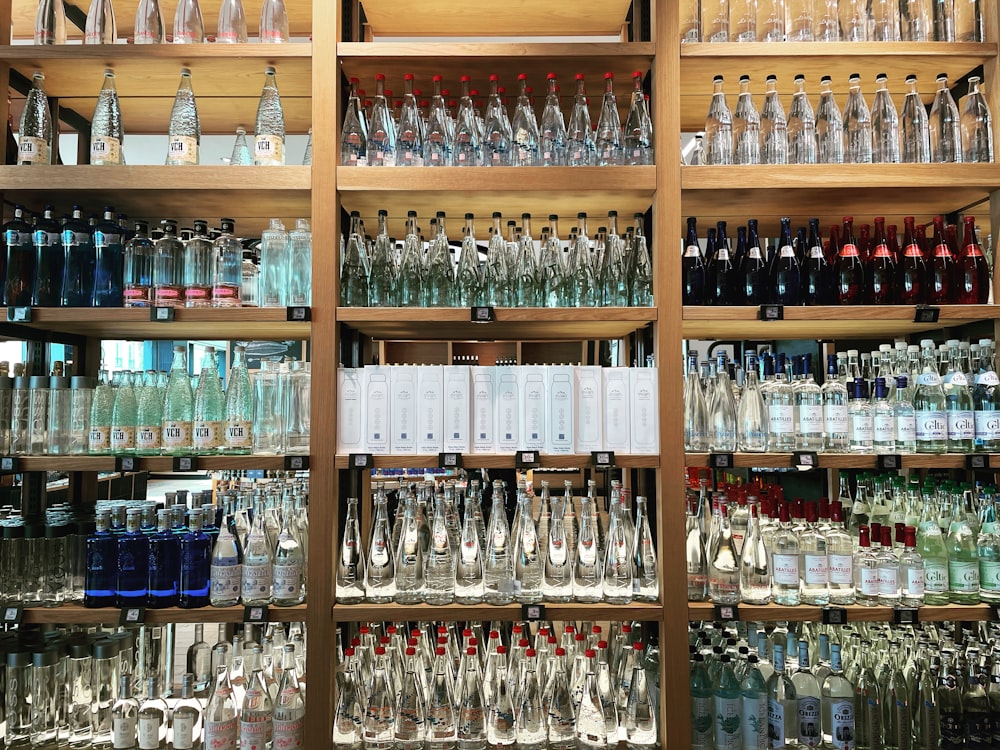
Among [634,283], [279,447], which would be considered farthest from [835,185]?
[279,447]

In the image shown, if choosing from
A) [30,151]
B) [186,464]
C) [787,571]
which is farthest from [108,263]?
[787,571]

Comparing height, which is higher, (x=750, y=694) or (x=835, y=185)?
(x=835, y=185)

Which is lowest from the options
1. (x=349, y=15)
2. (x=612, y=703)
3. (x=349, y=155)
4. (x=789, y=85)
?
(x=612, y=703)

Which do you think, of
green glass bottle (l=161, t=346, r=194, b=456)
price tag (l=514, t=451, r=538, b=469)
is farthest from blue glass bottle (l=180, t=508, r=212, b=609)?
price tag (l=514, t=451, r=538, b=469)

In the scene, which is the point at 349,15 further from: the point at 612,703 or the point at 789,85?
the point at 612,703

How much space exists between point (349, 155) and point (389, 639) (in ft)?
5.68

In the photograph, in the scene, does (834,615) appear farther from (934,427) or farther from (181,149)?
(181,149)

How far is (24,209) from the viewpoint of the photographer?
7.87 ft

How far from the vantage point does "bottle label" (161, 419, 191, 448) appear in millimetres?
2289

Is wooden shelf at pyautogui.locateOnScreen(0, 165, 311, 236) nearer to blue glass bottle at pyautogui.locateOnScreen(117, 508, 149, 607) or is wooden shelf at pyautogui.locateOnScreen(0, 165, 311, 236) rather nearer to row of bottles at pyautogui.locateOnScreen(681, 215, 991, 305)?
blue glass bottle at pyautogui.locateOnScreen(117, 508, 149, 607)

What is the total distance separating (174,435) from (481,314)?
1.13 m

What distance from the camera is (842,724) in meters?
2.27

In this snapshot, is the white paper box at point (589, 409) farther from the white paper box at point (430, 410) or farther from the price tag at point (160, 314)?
the price tag at point (160, 314)

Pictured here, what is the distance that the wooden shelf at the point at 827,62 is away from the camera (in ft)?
7.69
